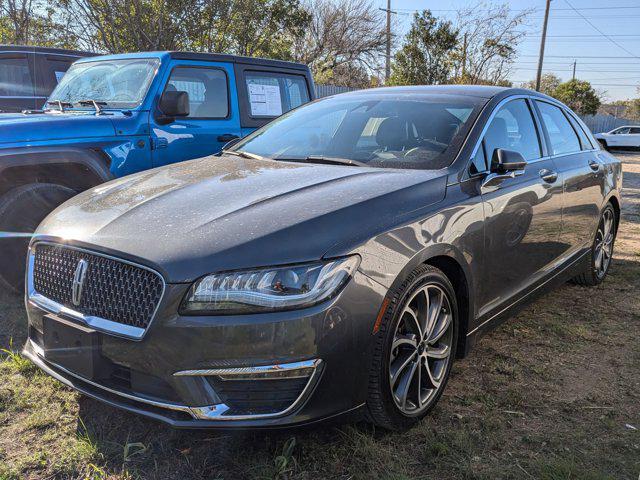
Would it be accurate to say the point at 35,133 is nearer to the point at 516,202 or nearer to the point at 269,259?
the point at 269,259

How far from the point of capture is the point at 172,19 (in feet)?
46.2

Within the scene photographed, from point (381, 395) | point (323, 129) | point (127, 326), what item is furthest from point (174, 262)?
point (323, 129)

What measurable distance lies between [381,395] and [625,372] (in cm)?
184

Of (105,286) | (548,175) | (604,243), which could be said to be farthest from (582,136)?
(105,286)

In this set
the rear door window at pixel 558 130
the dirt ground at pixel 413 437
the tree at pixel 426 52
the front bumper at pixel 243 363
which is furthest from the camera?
Answer: the tree at pixel 426 52

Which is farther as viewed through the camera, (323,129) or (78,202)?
(323,129)

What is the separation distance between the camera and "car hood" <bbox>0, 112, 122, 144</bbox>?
3748 mm

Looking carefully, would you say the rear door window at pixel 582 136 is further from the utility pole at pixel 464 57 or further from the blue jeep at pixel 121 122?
the utility pole at pixel 464 57

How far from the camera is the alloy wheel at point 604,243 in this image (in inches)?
189

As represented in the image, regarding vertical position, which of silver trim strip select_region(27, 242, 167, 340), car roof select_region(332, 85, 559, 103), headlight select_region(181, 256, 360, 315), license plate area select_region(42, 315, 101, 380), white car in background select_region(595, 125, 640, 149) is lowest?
white car in background select_region(595, 125, 640, 149)

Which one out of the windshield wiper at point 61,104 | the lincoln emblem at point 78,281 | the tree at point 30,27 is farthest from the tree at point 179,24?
the lincoln emblem at point 78,281

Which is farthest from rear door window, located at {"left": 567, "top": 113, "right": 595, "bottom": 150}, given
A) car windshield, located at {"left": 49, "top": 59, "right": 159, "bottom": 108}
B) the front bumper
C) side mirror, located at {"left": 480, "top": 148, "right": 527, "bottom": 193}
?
car windshield, located at {"left": 49, "top": 59, "right": 159, "bottom": 108}

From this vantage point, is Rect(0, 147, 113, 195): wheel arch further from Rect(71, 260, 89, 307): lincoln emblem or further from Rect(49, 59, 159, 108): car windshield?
Rect(71, 260, 89, 307): lincoln emblem

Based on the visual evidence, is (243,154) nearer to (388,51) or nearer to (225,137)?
(225,137)
